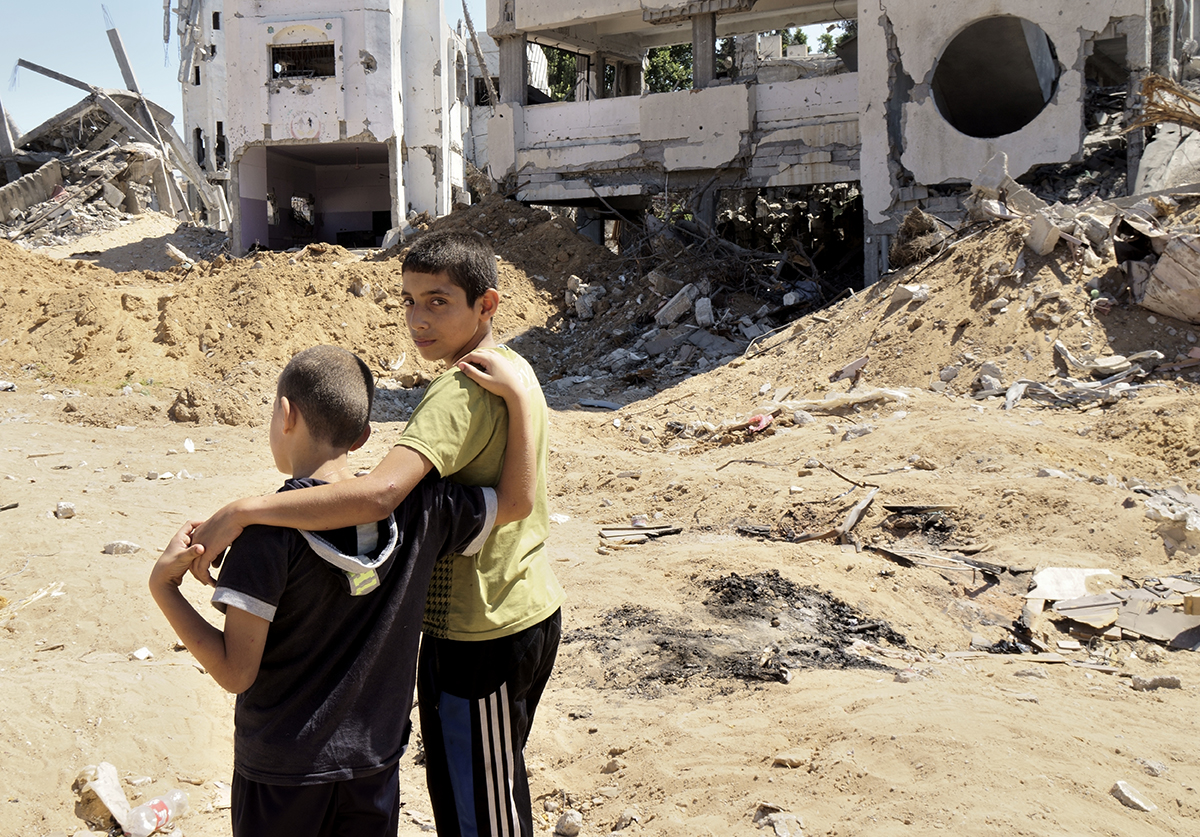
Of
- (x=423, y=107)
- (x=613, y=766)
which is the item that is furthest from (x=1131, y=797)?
(x=423, y=107)

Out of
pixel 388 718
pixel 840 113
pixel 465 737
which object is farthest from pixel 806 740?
pixel 840 113

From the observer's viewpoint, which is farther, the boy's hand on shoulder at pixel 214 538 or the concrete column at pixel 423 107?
the concrete column at pixel 423 107

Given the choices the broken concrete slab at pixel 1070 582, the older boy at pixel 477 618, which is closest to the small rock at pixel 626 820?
the older boy at pixel 477 618

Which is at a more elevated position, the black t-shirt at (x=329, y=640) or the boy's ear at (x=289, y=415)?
the boy's ear at (x=289, y=415)

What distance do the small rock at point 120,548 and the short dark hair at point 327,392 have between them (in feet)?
13.8

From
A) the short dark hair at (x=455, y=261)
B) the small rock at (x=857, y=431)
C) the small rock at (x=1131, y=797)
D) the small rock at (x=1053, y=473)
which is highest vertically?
the short dark hair at (x=455, y=261)

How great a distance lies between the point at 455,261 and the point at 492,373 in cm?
29

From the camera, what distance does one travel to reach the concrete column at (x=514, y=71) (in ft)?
52.3

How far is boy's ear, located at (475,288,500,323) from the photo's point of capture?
1996 mm

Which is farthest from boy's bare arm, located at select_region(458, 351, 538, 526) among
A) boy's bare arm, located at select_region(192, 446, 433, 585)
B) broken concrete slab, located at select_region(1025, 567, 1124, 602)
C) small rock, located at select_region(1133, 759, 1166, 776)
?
broken concrete slab, located at select_region(1025, 567, 1124, 602)

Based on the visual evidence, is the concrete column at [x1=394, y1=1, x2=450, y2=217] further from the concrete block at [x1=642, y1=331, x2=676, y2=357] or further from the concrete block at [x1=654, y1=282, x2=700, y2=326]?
the concrete block at [x1=642, y1=331, x2=676, y2=357]

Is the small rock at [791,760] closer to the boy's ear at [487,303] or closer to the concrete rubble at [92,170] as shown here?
the boy's ear at [487,303]

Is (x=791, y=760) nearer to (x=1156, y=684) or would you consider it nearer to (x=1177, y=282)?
(x=1156, y=684)

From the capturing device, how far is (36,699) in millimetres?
3406
